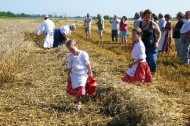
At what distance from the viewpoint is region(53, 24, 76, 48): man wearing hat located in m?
16.6

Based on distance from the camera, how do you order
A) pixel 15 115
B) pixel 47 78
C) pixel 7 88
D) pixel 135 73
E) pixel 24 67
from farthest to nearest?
pixel 24 67, pixel 47 78, pixel 7 88, pixel 135 73, pixel 15 115

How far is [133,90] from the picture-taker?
8.74 meters

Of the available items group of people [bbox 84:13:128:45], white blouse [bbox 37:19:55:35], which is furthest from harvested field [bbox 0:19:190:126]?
group of people [bbox 84:13:128:45]

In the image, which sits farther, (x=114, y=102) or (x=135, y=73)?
(x=135, y=73)

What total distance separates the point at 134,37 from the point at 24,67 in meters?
5.11

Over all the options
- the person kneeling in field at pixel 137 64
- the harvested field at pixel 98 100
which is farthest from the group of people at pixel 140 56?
the harvested field at pixel 98 100

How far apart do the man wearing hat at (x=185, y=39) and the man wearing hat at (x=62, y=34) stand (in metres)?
4.14

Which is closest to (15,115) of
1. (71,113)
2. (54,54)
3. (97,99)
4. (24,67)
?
(71,113)

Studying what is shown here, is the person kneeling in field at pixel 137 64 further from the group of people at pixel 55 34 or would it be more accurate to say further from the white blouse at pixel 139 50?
the group of people at pixel 55 34

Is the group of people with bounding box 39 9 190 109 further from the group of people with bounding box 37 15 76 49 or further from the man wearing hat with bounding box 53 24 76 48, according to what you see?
the group of people with bounding box 37 15 76 49

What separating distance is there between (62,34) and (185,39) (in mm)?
5194

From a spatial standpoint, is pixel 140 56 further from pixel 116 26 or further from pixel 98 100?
pixel 116 26

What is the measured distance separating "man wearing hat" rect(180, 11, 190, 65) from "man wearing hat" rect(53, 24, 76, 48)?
4.14 m

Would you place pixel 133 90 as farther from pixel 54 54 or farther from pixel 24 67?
pixel 54 54
